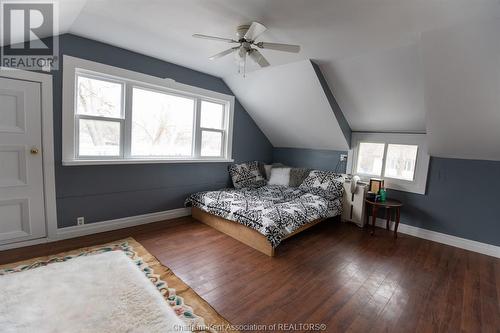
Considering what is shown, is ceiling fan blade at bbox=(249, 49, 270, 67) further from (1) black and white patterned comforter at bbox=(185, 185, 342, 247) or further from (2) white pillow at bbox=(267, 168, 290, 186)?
(2) white pillow at bbox=(267, 168, 290, 186)

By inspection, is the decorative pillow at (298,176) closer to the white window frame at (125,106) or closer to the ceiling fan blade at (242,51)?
the white window frame at (125,106)

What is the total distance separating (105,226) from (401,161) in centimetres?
446

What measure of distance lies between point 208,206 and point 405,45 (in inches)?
120

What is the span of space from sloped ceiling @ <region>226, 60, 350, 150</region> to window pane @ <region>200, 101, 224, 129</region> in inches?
18.3

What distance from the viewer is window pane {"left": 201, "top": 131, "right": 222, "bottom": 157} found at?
4.09 metres

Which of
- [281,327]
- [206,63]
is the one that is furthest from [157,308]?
[206,63]

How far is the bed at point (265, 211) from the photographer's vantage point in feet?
8.84

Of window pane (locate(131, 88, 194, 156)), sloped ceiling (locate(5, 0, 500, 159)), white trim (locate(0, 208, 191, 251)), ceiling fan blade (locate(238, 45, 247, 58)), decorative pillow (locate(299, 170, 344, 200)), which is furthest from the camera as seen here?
decorative pillow (locate(299, 170, 344, 200))

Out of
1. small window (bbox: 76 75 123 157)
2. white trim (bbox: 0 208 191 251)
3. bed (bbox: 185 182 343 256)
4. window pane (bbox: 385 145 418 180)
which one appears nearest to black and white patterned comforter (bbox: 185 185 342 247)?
bed (bbox: 185 182 343 256)

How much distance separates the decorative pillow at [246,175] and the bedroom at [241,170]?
135 millimetres

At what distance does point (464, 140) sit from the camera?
9.69 feet

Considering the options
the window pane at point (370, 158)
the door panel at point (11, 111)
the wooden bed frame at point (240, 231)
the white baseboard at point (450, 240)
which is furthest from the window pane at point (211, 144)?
the white baseboard at point (450, 240)

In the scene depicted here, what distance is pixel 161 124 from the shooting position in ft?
11.7

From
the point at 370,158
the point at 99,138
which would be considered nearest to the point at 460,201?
the point at 370,158
